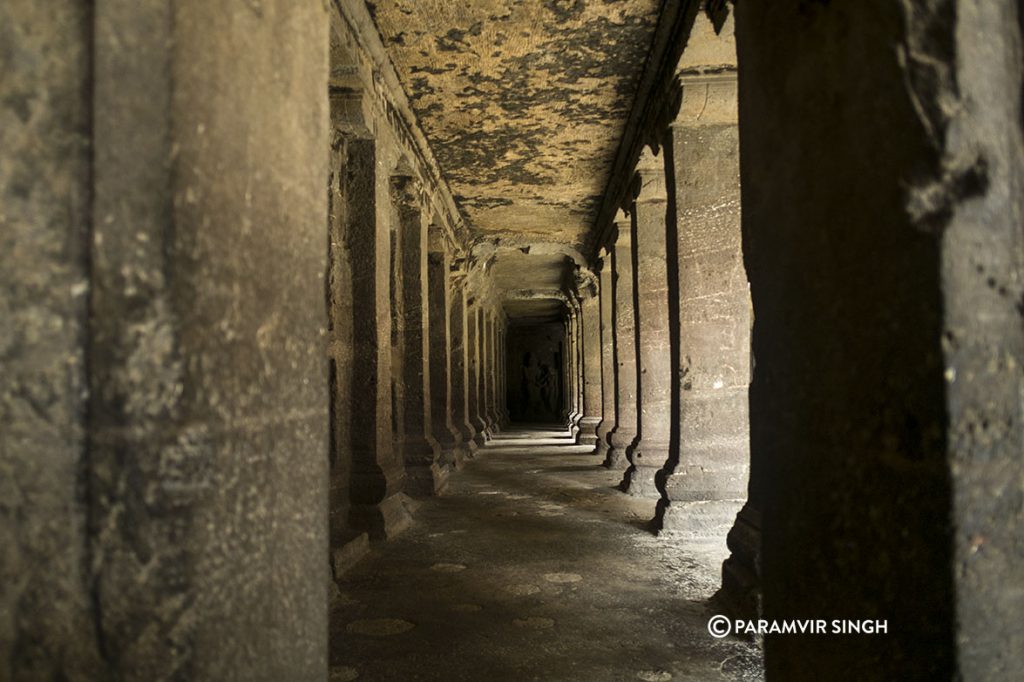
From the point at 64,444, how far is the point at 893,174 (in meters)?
1.57

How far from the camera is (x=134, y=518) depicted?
3.68 feet

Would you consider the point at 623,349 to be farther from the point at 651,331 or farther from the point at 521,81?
the point at 521,81

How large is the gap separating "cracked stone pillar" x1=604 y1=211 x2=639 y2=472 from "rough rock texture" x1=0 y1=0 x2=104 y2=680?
29.0 ft

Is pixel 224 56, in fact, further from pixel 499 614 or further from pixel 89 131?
pixel 499 614

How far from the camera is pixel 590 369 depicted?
14.5m

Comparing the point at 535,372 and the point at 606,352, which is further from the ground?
the point at 606,352

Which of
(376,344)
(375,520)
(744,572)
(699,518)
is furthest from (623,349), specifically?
(744,572)

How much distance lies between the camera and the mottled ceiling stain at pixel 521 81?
17.0ft

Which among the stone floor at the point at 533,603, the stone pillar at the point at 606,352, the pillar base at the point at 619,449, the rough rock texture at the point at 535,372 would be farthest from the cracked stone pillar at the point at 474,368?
the rough rock texture at the point at 535,372

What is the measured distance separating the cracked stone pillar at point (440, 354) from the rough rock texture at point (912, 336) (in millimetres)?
8314

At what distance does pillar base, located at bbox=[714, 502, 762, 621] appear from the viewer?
3.38 m

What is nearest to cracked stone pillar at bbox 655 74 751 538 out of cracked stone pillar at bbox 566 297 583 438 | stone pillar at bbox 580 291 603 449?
stone pillar at bbox 580 291 603 449

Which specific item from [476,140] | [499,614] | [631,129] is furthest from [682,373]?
[476,140]

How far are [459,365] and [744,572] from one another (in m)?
8.62
